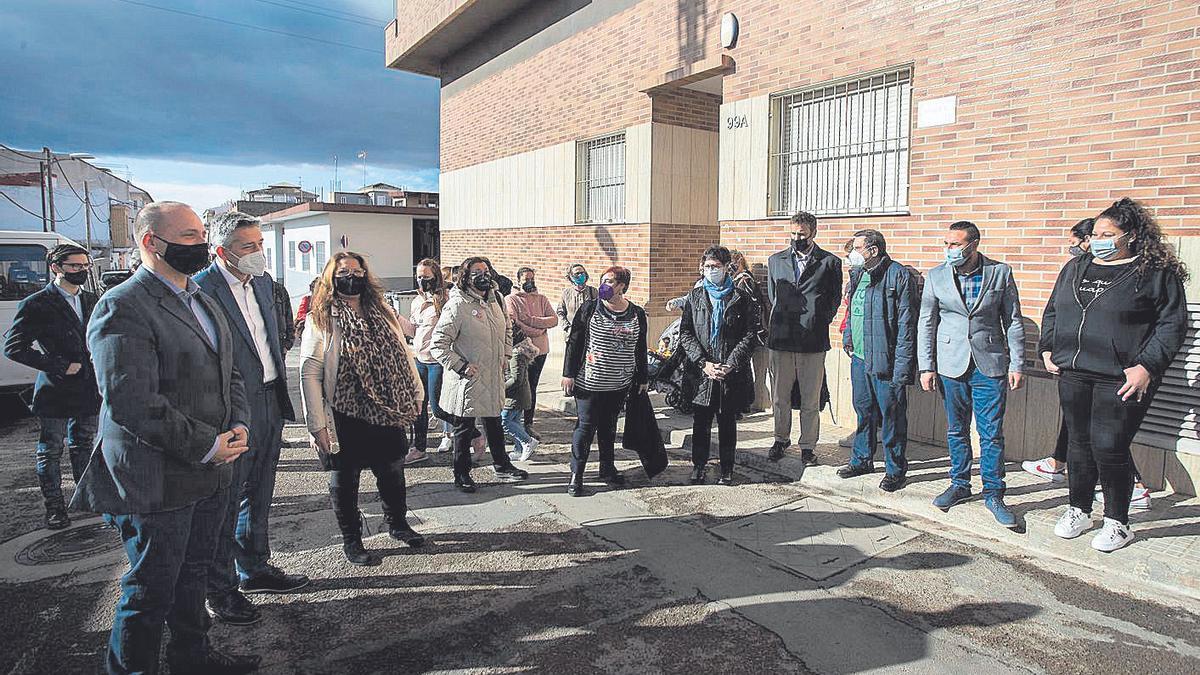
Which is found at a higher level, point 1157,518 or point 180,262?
point 180,262

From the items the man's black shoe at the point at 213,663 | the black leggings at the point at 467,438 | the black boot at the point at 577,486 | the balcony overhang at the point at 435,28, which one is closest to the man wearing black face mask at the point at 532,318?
the black leggings at the point at 467,438

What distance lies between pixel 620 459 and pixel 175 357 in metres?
4.55

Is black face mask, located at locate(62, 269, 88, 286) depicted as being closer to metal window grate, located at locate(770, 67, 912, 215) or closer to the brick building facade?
the brick building facade

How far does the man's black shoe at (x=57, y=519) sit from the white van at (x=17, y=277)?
4.96 meters

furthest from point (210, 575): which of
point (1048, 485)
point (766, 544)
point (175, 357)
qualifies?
point (1048, 485)

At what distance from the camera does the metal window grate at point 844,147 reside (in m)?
7.31

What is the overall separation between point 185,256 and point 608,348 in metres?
3.33

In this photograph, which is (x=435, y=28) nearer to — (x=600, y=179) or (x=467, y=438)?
(x=600, y=179)

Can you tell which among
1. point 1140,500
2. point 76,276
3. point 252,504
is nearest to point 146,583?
point 252,504

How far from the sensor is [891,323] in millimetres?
5613

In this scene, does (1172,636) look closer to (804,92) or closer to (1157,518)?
(1157,518)

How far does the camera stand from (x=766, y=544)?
4781mm

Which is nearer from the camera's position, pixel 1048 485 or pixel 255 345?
pixel 255 345

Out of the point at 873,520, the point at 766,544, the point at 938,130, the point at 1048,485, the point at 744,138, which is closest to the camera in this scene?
the point at 766,544
